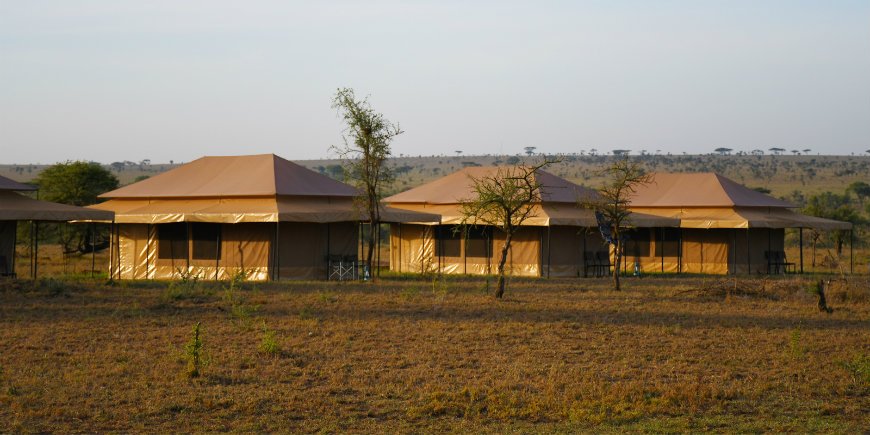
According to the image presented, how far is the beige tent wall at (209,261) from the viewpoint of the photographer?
79.6ft

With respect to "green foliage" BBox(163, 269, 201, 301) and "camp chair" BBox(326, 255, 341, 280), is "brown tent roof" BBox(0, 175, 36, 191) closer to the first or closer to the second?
"green foliage" BBox(163, 269, 201, 301)

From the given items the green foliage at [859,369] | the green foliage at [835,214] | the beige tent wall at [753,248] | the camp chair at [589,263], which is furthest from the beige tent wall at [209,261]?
the green foliage at [835,214]

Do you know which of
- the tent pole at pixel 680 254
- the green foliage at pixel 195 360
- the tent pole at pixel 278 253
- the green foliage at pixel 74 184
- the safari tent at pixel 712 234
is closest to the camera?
the green foliage at pixel 195 360

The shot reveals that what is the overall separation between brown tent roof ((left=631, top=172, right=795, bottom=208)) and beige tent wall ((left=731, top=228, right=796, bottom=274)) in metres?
0.81

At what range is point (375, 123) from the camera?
23.1 metres

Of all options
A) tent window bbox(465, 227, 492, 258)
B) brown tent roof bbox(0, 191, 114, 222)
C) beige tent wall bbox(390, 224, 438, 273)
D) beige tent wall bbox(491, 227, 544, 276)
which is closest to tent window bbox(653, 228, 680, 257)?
beige tent wall bbox(491, 227, 544, 276)

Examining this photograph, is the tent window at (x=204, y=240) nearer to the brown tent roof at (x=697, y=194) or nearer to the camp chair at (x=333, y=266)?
the camp chair at (x=333, y=266)

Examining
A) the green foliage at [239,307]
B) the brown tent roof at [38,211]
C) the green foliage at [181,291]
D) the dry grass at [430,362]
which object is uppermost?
the brown tent roof at [38,211]

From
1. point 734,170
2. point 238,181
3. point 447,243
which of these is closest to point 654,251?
point 447,243

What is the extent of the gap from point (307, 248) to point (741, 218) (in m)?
11.9

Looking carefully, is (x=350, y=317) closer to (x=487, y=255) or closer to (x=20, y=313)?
(x=20, y=313)

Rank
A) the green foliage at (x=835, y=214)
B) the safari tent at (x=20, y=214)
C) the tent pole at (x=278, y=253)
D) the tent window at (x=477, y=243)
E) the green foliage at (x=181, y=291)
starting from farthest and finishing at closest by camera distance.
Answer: the green foliage at (x=835, y=214), the tent window at (x=477, y=243), the tent pole at (x=278, y=253), the safari tent at (x=20, y=214), the green foliage at (x=181, y=291)

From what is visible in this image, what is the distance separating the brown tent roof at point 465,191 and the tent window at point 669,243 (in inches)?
111

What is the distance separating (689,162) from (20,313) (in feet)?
281
